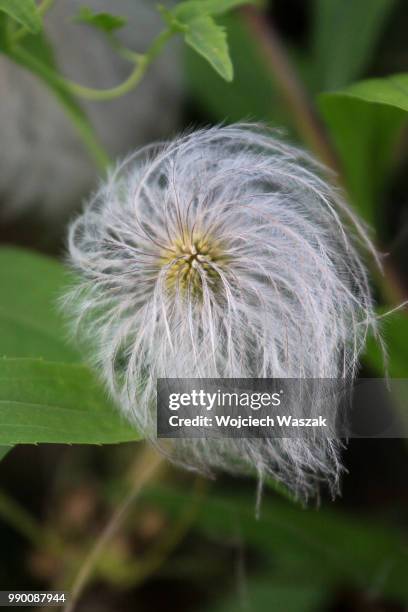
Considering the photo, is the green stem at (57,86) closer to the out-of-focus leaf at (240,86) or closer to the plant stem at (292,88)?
the plant stem at (292,88)

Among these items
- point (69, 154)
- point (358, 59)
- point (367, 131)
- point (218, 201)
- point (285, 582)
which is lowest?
point (285, 582)

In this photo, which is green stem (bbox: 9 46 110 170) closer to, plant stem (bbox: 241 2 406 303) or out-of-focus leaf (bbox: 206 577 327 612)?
plant stem (bbox: 241 2 406 303)

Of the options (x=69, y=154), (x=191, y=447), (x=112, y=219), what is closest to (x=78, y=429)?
(x=191, y=447)

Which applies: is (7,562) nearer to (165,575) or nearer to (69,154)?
(165,575)

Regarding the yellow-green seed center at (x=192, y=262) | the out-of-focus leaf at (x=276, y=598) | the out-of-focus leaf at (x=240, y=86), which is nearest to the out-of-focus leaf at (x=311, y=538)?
the out-of-focus leaf at (x=276, y=598)

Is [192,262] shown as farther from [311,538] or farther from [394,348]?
[311,538]

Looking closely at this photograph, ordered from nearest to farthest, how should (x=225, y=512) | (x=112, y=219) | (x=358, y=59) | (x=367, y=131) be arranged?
(x=112, y=219)
(x=367, y=131)
(x=225, y=512)
(x=358, y=59)
